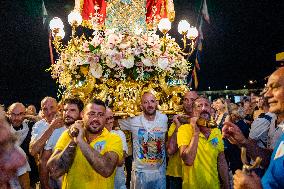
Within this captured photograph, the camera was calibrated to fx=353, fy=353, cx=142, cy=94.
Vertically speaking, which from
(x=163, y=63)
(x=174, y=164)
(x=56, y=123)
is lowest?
(x=174, y=164)

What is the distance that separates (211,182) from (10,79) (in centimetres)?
1533

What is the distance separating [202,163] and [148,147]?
1069mm

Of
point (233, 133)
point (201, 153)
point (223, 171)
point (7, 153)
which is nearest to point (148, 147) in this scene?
point (201, 153)

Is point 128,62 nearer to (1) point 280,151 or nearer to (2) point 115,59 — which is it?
(2) point 115,59

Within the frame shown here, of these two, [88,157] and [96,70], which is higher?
[96,70]

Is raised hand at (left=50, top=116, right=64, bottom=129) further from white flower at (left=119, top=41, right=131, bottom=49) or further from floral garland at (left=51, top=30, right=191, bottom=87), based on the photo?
white flower at (left=119, top=41, right=131, bottom=49)

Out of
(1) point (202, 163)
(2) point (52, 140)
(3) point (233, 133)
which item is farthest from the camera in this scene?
(2) point (52, 140)

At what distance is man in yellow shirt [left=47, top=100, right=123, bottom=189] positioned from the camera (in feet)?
12.3

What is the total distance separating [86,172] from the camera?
3889 millimetres

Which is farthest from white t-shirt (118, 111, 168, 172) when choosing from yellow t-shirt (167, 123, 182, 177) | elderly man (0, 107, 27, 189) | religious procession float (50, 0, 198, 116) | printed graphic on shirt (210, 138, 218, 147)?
elderly man (0, 107, 27, 189)

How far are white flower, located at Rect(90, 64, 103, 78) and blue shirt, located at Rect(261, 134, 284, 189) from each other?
3877 mm

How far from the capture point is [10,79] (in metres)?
17.9

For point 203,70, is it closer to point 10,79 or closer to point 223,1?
point 223,1

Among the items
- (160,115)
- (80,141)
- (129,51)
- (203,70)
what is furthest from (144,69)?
(203,70)
